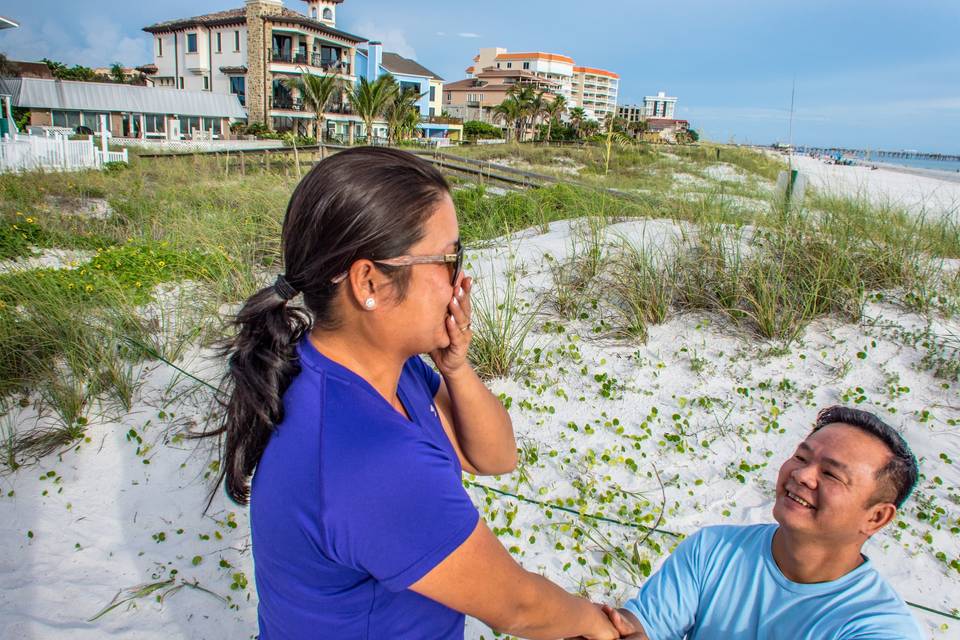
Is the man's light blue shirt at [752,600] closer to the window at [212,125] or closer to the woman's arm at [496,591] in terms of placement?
the woman's arm at [496,591]

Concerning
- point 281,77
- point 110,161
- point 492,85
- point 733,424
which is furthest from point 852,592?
point 492,85

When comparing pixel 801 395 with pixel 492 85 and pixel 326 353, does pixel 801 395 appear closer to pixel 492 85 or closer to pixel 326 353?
pixel 326 353

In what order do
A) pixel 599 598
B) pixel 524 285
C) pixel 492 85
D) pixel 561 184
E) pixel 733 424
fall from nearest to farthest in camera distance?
pixel 599 598 < pixel 733 424 < pixel 524 285 < pixel 561 184 < pixel 492 85

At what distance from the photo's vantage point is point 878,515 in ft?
5.28

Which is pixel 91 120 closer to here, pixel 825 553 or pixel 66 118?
pixel 66 118

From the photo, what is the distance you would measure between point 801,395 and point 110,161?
1472 cm

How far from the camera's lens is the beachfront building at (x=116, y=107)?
1145 inches

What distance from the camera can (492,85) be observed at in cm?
7488

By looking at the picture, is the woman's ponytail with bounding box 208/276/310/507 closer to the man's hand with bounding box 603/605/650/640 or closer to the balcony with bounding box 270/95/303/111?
the man's hand with bounding box 603/605/650/640

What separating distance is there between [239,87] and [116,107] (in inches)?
444

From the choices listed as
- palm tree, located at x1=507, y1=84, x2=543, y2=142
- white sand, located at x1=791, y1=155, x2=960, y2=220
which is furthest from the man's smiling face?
palm tree, located at x1=507, y1=84, x2=543, y2=142

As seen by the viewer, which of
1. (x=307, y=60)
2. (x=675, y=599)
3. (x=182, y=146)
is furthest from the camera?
(x=307, y=60)

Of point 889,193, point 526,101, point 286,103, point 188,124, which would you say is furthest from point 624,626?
point 526,101

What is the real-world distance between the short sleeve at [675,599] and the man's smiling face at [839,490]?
314 millimetres
